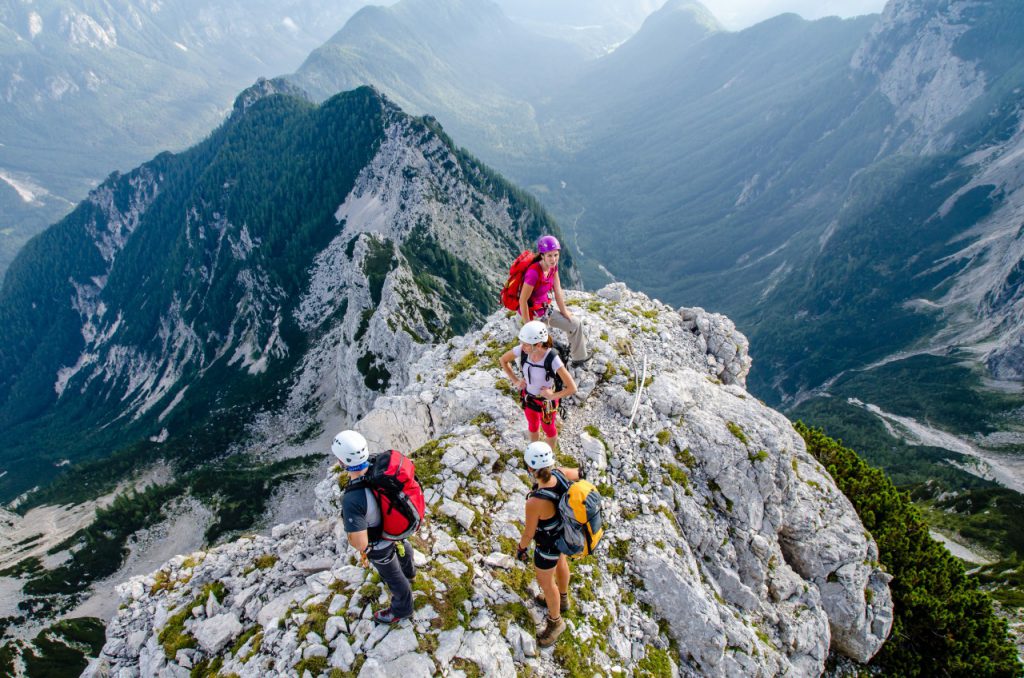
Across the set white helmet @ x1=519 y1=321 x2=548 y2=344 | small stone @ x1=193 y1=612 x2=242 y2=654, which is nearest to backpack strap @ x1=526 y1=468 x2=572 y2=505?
white helmet @ x1=519 y1=321 x2=548 y2=344

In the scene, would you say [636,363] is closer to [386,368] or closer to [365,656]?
[365,656]

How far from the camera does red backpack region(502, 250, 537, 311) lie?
18.5 meters

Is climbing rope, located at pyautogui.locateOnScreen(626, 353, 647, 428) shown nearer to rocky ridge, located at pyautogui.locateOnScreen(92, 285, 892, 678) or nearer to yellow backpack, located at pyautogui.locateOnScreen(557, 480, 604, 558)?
rocky ridge, located at pyautogui.locateOnScreen(92, 285, 892, 678)

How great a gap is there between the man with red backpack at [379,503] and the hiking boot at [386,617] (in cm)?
88

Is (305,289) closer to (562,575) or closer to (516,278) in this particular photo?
(516,278)

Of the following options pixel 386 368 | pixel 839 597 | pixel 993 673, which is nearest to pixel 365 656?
pixel 839 597

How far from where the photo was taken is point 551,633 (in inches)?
507

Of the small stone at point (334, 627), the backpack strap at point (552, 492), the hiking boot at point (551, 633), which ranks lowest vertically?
the hiking boot at point (551, 633)

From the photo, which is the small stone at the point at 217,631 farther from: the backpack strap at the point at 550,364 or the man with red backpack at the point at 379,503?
the backpack strap at the point at 550,364

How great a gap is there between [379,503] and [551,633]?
5.78 m

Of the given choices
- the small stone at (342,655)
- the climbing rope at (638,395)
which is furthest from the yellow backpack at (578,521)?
the climbing rope at (638,395)

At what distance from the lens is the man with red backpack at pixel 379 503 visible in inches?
435

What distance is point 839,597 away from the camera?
21.2m

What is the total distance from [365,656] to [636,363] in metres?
16.8
